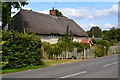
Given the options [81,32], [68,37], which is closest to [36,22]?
[68,37]

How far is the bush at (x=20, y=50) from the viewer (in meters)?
14.0

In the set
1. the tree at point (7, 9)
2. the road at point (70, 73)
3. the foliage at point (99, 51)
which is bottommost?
the road at point (70, 73)

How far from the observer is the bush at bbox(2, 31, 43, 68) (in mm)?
14016

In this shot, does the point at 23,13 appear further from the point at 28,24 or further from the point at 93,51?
the point at 93,51

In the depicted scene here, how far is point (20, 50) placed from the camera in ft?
48.6

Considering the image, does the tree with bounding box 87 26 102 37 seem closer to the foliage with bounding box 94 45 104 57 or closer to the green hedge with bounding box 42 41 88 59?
the foliage with bounding box 94 45 104 57

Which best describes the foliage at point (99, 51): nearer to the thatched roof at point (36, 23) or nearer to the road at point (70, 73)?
the thatched roof at point (36, 23)

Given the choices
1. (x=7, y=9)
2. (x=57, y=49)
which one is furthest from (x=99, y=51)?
(x=7, y=9)

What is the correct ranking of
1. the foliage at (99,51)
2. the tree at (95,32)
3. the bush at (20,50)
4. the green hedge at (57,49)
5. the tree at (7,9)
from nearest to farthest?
the bush at (20,50) → the tree at (7,9) → the green hedge at (57,49) → the foliage at (99,51) → the tree at (95,32)

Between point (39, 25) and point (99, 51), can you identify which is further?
point (39, 25)

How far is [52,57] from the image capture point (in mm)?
23203

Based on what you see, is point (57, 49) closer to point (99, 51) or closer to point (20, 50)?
point (99, 51)

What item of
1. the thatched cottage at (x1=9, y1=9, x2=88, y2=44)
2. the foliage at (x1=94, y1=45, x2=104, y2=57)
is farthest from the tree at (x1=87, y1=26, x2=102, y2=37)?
the foliage at (x1=94, y1=45, x2=104, y2=57)

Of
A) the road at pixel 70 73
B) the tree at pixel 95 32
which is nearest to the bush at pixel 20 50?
the road at pixel 70 73
